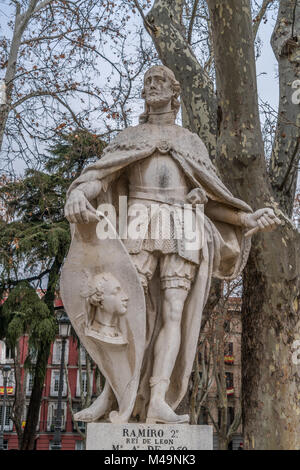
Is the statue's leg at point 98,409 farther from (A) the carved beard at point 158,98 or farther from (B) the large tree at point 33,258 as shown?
(B) the large tree at point 33,258

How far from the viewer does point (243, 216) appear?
561cm

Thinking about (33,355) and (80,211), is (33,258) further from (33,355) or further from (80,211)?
(80,211)

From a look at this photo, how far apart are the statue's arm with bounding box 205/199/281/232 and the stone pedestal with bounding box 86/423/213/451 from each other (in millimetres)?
1833

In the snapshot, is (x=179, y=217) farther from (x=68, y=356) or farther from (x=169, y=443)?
(x=68, y=356)

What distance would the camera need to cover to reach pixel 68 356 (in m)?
43.8

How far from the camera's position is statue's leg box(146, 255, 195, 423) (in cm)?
472

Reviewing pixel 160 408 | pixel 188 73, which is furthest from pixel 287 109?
pixel 160 408

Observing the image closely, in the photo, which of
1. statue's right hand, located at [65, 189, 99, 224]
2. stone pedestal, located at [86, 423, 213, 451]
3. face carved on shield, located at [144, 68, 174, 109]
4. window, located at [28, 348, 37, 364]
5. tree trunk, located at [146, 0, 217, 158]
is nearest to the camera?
stone pedestal, located at [86, 423, 213, 451]

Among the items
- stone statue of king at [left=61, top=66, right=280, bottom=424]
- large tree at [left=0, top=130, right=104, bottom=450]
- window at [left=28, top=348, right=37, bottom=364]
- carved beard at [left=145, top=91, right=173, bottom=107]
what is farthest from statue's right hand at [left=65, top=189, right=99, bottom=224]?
window at [left=28, top=348, right=37, bottom=364]

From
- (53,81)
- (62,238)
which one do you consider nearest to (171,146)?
(53,81)

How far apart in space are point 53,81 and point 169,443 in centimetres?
1127

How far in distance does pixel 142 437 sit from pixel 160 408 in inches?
9.8

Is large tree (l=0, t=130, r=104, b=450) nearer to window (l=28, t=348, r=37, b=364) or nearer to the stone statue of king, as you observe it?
window (l=28, t=348, r=37, b=364)

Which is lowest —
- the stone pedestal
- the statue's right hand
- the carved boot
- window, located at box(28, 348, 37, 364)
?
the stone pedestal
